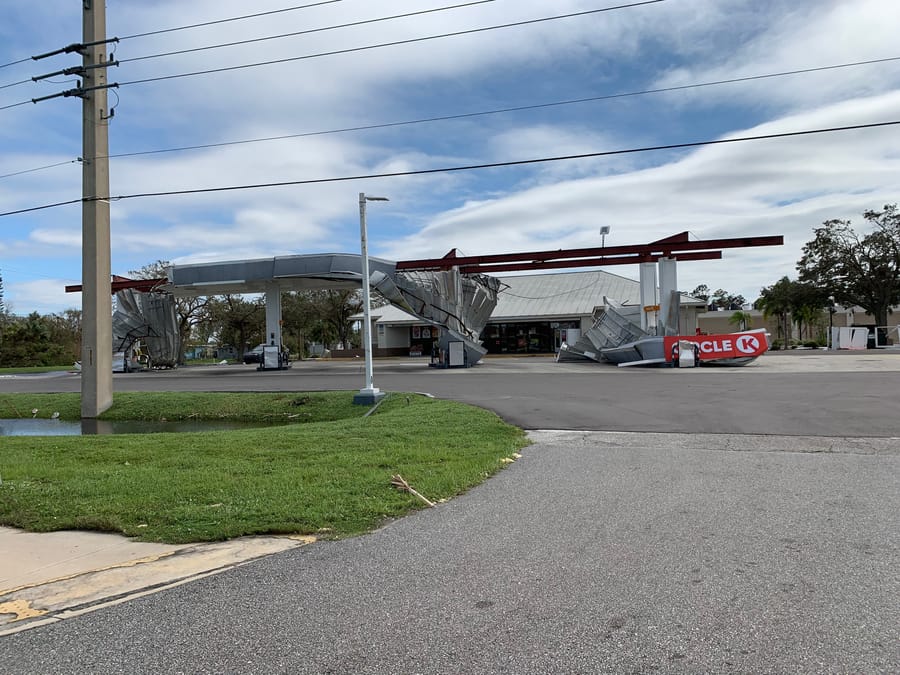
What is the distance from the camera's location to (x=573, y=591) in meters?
4.70

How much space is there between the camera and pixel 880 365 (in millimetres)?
27203

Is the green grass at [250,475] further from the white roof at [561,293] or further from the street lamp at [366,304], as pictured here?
the white roof at [561,293]

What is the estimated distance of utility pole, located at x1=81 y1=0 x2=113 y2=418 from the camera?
18.9 meters

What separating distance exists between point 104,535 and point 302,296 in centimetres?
5899

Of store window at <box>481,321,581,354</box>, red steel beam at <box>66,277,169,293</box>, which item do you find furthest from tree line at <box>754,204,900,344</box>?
red steel beam at <box>66,277,169,293</box>

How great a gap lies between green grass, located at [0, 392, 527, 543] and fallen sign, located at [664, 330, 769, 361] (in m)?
18.3

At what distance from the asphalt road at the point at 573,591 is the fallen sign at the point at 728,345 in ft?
73.2

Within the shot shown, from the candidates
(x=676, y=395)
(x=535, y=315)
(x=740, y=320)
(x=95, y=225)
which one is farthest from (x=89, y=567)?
(x=740, y=320)

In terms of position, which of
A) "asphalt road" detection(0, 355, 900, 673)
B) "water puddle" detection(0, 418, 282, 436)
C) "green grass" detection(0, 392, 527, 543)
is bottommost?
"water puddle" detection(0, 418, 282, 436)

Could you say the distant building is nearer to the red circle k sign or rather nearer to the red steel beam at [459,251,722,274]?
the red steel beam at [459,251,722,274]

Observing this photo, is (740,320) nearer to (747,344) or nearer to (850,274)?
(850,274)

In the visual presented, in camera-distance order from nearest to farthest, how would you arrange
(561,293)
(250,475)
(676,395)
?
1. (250,475)
2. (676,395)
3. (561,293)

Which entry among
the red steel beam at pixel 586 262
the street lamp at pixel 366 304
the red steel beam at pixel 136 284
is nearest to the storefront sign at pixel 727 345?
the red steel beam at pixel 586 262

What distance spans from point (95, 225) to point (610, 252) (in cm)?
2257
